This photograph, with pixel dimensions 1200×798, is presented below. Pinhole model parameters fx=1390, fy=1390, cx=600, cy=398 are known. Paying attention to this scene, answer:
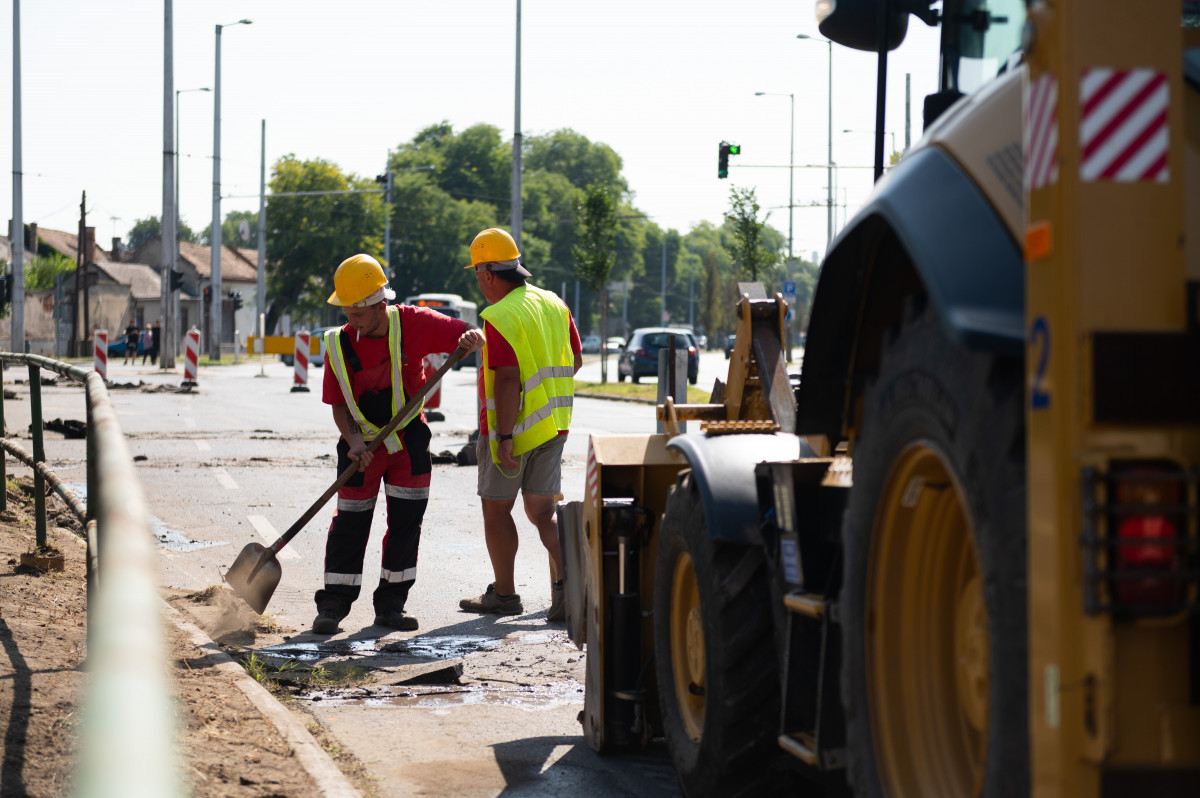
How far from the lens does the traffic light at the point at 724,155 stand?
29.7 metres

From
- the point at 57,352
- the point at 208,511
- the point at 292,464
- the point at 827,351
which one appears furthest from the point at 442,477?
the point at 57,352

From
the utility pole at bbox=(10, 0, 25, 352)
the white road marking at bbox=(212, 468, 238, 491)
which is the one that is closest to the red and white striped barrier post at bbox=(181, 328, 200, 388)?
the utility pole at bbox=(10, 0, 25, 352)

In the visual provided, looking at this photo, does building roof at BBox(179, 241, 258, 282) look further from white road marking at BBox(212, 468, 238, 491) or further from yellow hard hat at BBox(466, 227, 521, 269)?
yellow hard hat at BBox(466, 227, 521, 269)

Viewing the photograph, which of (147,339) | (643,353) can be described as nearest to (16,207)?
(643,353)

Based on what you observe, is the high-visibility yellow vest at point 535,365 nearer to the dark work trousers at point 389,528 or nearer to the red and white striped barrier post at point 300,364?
the dark work trousers at point 389,528

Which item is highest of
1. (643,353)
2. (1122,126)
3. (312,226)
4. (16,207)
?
(312,226)

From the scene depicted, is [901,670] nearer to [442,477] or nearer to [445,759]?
[445,759]

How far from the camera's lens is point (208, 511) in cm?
1109

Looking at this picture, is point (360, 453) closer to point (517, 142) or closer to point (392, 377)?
point (392, 377)

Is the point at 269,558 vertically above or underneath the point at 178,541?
above

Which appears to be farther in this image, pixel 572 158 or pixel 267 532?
pixel 572 158

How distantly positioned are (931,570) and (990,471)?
52 centimetres

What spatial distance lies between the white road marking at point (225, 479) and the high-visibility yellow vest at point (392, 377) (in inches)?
221

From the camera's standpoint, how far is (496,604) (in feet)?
24.1
